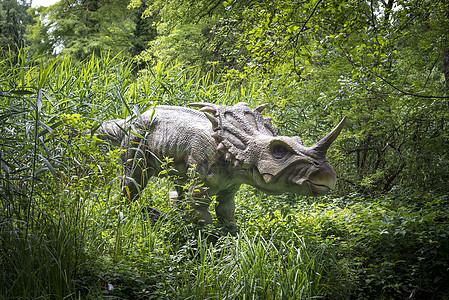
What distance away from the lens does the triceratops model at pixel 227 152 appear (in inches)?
135

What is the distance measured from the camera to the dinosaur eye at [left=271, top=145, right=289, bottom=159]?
3596 mm

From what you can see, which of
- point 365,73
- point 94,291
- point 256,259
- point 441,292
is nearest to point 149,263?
point 94,291

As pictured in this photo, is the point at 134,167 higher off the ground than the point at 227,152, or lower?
lower

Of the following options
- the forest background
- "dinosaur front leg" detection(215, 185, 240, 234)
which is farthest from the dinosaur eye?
"dinosaur front leg" detection(215, 185, 240, 234)

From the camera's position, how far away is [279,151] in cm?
363

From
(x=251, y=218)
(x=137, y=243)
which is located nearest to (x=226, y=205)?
(x=251, y=218)

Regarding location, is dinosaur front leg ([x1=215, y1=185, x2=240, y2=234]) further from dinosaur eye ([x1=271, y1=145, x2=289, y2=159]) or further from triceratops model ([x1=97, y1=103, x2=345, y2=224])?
dinosaur eye ([x1=271, y1=145, x2=289, y2=159])

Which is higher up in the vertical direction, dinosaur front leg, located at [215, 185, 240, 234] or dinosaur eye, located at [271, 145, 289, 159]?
dinosaur eye, located at [271, 145, 289, 159]

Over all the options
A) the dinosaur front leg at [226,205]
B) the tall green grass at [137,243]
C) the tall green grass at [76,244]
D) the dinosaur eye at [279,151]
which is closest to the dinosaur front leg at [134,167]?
the tall green grass at [137,243]

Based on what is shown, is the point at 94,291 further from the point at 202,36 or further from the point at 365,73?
the point at 202,36

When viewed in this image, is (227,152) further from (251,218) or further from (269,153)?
(251,218)

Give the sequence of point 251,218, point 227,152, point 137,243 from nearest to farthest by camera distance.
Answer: point 137,243 < point 227,152 < point 251,218

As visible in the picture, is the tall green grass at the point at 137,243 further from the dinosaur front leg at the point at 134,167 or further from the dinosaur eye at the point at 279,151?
the dinosaur eye at the point at 279,151

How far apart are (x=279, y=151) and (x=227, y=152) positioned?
20.6 inches
